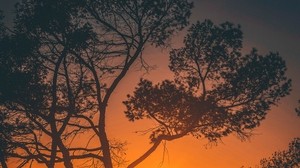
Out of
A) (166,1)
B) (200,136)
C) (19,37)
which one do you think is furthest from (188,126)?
(19,37)

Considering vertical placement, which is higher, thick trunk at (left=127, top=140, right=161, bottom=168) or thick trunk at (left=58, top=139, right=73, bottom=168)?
thick trunk at (left=58, top=139, right=73, bottom=168)

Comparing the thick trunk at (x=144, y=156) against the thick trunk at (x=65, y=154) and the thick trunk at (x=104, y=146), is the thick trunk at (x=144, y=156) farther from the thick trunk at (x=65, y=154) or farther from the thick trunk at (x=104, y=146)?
the thick trunk at (x=65, y=154)

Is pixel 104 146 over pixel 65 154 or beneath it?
beneath


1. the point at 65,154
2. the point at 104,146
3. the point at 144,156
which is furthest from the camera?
the point at 65,154

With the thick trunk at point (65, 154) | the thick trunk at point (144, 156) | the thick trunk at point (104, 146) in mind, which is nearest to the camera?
the thick trunk at point (104, 146)

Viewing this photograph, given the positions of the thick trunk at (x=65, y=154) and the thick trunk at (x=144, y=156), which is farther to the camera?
the thick trunk at (x=65, y=154)

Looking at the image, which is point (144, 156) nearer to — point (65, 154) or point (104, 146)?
point (104, 146)

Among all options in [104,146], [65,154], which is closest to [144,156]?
[104,146]

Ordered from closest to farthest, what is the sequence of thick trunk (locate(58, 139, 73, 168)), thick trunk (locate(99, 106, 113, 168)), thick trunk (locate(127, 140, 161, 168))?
1. thick trunk (locate(99, 106, 113, 168))
2. thick trunk (locate(127, 140, 161, 168))
3. thick trunk (locate(58, 139, 73, 168))

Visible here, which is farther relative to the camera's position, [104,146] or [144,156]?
[144,156]

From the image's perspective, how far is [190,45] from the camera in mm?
21734

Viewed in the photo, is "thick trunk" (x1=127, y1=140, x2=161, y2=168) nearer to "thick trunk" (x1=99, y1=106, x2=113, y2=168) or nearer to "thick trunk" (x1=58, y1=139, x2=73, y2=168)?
"thick trunk" (x1=99, y1=106, x2=113, y2=168)

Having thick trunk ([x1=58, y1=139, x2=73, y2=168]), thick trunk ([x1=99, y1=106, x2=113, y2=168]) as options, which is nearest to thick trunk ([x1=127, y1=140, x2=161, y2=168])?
thick trunk ([x1=99, y1=106, x2=113, y2=168])

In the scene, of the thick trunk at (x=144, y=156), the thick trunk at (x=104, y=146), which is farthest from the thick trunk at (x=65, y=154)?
the thick trunk at (x=144, y=156)
